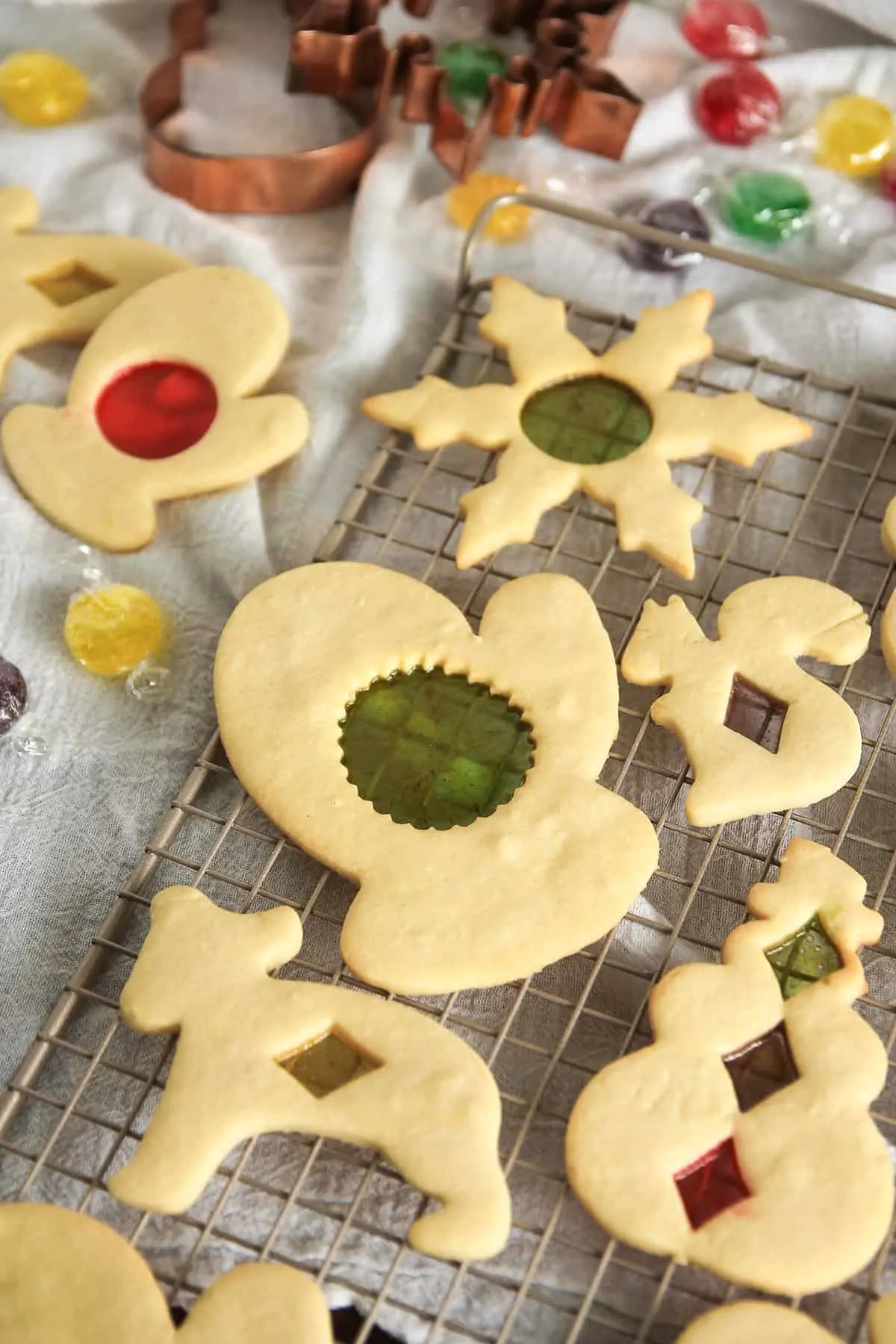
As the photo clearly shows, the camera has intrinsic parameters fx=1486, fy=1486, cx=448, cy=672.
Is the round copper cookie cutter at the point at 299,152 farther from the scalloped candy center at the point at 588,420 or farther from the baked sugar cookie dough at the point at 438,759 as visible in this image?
the baked sugar cookie dough at the point at 438,759

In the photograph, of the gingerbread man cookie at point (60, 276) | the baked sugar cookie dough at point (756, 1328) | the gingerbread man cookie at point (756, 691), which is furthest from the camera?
the gingerbread man cookie at point (60, 276)

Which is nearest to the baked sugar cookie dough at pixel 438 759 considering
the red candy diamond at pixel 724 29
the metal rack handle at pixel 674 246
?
the metal rack handle at pixel 674 246

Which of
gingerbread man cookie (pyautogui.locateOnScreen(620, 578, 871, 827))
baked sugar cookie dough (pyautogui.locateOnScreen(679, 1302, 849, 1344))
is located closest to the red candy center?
gingerbread man cookie (pyautogui.locateOnScreen(620, 578, 871, 827))

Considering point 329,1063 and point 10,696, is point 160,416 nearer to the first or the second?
point 10,696

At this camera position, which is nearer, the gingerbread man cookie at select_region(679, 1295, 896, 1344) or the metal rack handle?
the gingerbread man cookie at select_region(679, 1295, 896, 1344)

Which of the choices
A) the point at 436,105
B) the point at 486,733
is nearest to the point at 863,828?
the point at 486,733

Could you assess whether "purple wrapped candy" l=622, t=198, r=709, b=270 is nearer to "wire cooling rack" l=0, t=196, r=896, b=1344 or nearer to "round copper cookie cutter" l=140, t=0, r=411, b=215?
"wire cooling rack" l=0, t=196, r=896, b=1344
